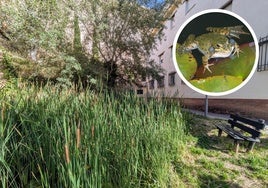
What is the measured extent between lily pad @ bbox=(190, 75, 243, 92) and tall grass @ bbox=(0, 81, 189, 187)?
6.83ft

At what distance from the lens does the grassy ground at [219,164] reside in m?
2.83

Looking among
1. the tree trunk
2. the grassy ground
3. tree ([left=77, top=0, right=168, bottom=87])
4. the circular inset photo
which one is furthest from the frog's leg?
the tree trunk

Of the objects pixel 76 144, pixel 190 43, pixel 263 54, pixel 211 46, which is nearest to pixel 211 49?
pixel 211 46

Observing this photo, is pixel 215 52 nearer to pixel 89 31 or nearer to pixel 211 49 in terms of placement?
Answer: pixel 211 49

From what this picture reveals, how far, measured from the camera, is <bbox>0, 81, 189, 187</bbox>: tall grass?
1766 millimetres

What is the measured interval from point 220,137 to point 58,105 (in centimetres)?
323

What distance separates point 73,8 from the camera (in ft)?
22.1

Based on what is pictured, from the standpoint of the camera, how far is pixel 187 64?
480 cm

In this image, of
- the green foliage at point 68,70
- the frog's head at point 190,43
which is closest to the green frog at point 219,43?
the frog's head at point 190,43

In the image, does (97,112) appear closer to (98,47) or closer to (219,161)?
(219,161)

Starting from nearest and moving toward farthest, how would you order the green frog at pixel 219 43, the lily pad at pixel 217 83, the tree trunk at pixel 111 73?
the lily pad at pixel 217 83, the green frog at pixel 219 43, the tree trunk at pixel 111 73

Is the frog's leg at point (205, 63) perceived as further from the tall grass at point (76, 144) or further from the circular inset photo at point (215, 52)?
the tall grass at point (76, 144)

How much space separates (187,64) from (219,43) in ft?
2.52

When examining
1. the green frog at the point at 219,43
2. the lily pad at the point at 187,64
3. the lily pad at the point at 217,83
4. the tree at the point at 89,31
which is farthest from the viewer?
the tree at the point at 89,31
